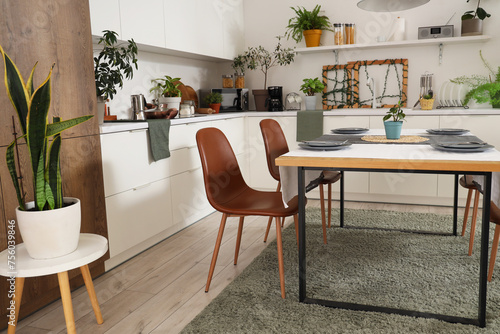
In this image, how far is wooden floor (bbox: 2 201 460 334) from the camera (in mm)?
1990

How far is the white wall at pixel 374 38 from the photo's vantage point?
13.5 ft

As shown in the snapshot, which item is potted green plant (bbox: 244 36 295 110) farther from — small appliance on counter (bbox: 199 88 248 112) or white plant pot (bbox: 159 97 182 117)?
white plant pot (bbox: 159 97 182 117)

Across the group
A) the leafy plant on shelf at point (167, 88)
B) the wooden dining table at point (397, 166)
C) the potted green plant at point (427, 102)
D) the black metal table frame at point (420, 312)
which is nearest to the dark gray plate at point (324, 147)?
the wooden dining table at point (397, 166)

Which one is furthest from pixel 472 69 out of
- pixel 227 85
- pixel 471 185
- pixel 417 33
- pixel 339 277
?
pixel 339 277

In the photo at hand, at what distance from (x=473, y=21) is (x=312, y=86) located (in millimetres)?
1525

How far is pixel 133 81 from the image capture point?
3574 millimetres

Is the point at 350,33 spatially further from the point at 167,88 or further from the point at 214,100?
the point at 167,88

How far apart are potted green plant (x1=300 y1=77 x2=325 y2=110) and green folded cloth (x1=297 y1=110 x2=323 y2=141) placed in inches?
11.2

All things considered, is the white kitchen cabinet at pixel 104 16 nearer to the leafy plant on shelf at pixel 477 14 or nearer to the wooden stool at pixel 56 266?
the wooden stool at pixel 56 266

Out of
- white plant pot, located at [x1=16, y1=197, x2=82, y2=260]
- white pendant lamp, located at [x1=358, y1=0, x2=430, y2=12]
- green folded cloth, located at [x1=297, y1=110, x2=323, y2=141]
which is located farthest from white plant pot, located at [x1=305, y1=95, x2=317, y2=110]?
white plant pot, located at [x1=16, y1=197, x2=82, y2=260]

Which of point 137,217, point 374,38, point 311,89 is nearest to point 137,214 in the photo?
point 137,217

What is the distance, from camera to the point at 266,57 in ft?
15.8

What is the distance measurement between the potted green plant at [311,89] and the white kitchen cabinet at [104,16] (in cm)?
203

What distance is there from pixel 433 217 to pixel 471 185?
3.08 ft
